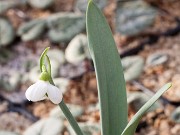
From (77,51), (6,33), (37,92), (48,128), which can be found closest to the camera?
(37,92)

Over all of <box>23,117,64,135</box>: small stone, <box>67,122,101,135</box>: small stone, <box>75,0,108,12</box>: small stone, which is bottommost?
<box>67,122,101,135</box>: small stone

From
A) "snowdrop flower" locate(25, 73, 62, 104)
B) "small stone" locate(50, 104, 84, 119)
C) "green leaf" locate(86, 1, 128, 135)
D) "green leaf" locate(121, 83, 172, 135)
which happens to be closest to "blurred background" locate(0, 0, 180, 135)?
"small stone" locate(50, 104, 84, 119)

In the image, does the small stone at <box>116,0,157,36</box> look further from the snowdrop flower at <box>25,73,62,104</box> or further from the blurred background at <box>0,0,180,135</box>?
the snowdrop flower at <box>25,73,62,104</box>

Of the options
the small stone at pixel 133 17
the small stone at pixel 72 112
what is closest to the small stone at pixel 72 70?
the small stone at pixel 133 17

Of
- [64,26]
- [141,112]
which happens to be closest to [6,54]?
[64,26]

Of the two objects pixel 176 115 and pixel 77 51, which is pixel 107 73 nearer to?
pixel 176 115

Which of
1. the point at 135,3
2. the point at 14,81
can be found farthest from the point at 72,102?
the point at 135,3

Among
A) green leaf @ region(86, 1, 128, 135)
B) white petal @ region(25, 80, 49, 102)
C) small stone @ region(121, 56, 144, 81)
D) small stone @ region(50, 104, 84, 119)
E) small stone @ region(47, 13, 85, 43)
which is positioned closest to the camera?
white petal @ region(25, 80, 49, 102)
